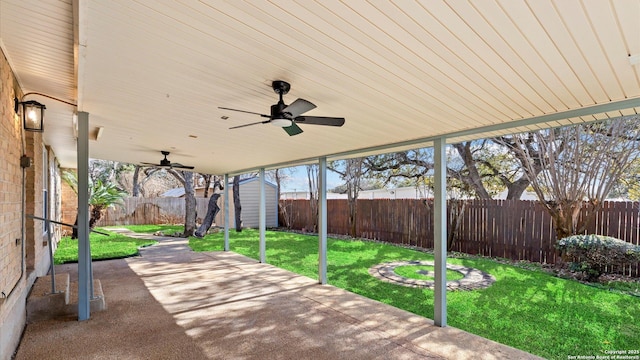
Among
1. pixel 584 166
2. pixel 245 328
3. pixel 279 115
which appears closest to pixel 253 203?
pixel 245 328

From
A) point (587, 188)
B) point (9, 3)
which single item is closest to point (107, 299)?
point (9, 3)

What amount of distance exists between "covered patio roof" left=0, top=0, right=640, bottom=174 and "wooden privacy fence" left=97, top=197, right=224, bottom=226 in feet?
46.0

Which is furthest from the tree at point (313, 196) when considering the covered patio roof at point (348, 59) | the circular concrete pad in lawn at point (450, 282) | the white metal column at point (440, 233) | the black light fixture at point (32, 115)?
the black light fixture at point (32, 115)

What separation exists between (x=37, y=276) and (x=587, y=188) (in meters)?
9.64

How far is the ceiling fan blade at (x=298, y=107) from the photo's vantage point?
8.29 ft

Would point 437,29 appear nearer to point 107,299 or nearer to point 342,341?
point 342,341

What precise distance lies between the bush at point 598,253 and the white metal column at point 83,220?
23.9ft

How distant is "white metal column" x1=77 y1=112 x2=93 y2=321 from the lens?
3.81 m

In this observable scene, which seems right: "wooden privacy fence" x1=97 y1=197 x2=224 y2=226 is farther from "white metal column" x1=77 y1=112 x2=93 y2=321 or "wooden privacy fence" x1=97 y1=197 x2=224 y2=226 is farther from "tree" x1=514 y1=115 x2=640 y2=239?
"tree" x1=514 y1=115 x2=640 y2=239

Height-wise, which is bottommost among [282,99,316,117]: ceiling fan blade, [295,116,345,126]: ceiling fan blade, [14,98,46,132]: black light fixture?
[295,116,345,126]: ceiling fan blade

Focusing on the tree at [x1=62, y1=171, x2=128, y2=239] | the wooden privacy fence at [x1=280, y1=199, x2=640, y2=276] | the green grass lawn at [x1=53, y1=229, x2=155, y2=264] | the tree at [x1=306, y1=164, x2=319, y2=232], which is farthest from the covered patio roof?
the tree at [x1=306, y1=164, x2=319, y2=232]

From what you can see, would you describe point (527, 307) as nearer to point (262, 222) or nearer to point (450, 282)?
point (450, 282)

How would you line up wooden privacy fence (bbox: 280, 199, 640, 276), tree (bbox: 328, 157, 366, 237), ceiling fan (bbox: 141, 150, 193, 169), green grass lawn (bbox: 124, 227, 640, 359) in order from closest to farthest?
1. green grass lawn (bbox: 124, 227, 640, 359)
2. wooden privacy fence (bbox: 280, 199, 640, 276)
3. ceiling fan (bbox: 141, 150, 193, 169)
4. tree (bbox: 328, 157, 366, 237)

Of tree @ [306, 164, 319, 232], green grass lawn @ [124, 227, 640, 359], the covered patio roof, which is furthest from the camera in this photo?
tree @ [306, 164, 319, 232]
